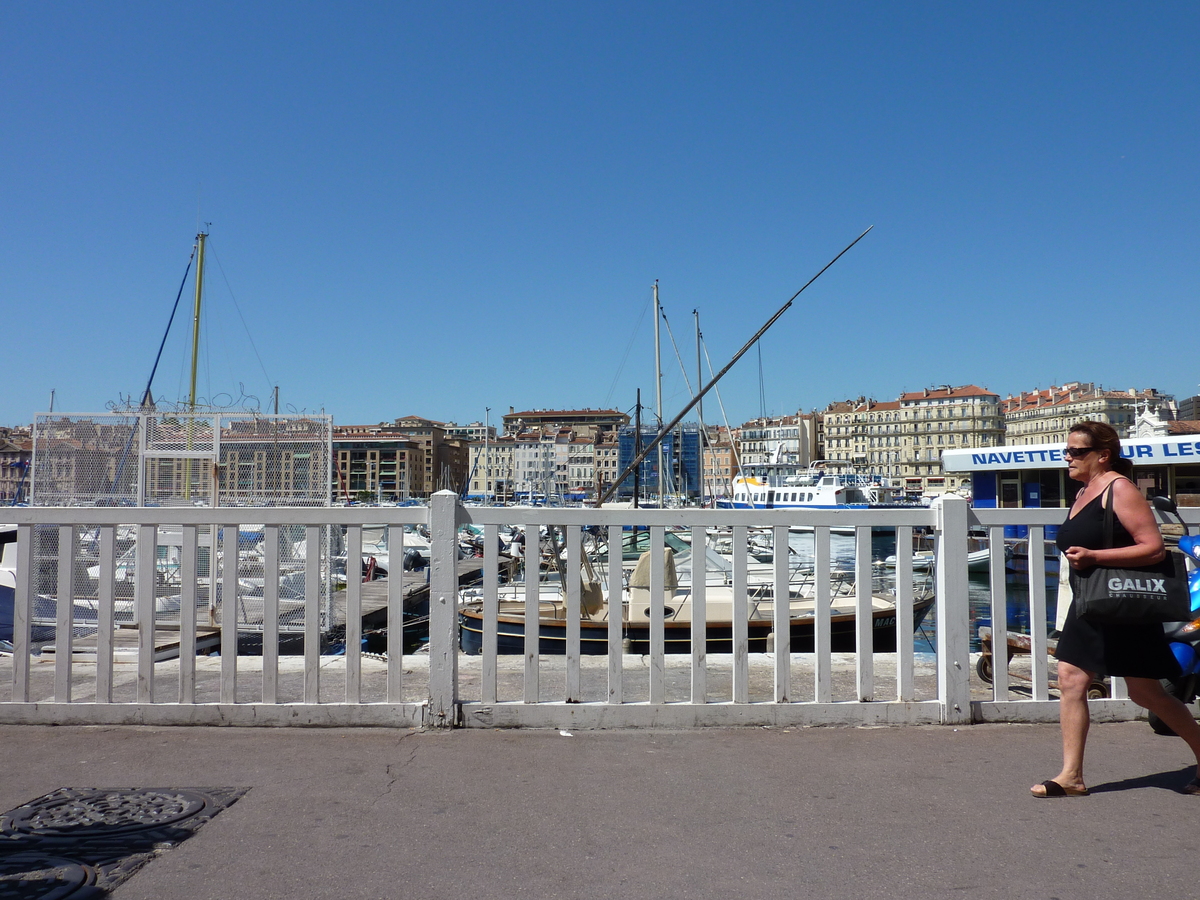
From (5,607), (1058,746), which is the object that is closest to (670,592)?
(1058,746)

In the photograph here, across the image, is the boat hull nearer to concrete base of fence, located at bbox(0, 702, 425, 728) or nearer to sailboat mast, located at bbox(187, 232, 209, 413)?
concrete base of fence, located at bbox(0, 702, 425, 728)

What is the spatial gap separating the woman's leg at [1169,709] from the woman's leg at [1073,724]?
0.18 metres

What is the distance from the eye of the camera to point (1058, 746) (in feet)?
12.7

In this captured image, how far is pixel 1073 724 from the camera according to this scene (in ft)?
10.8

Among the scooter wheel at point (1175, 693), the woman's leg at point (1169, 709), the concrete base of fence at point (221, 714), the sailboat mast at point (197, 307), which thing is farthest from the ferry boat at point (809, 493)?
the woman's leg at point (1169, 709)

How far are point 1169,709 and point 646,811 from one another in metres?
2.00

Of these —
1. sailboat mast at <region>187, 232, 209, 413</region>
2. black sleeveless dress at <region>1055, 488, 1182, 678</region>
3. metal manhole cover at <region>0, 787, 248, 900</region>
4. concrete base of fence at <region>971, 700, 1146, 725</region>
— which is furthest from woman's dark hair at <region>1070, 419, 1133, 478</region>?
sailboat mast at <region>187, 232, 209, 413</region>

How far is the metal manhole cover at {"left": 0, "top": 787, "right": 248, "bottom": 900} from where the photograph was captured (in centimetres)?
249

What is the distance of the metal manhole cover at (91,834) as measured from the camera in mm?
2488

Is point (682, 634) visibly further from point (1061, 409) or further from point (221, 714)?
point (1061, 409)

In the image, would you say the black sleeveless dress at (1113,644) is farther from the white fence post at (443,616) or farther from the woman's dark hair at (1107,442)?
the white fence post at (443,616)

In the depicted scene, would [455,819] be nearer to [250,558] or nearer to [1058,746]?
[1058,746]

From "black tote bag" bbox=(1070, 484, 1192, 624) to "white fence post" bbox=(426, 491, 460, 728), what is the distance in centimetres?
234

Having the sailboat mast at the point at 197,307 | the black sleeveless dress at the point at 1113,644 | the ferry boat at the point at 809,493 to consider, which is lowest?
the ferry boat at the point at 809,493
